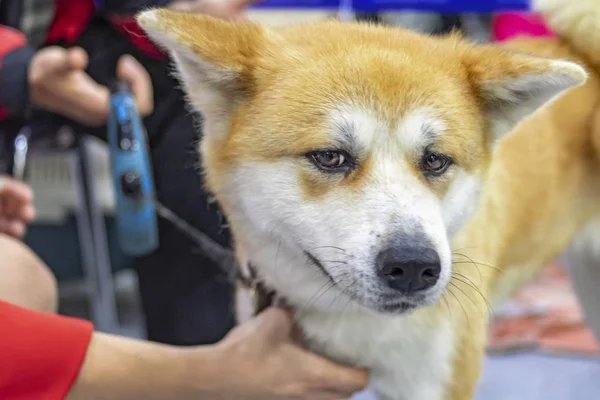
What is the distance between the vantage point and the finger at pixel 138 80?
145 cm

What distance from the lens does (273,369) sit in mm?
966

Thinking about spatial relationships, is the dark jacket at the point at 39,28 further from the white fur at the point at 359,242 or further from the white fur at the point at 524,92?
the white fur at the point at 524,92

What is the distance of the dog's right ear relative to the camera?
0.89 metres

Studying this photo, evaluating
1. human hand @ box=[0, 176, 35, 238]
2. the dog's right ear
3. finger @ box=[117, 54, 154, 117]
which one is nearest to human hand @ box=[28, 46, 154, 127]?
finger @ box=[117, 54, 154, 117]

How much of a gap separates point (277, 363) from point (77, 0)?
977 mm

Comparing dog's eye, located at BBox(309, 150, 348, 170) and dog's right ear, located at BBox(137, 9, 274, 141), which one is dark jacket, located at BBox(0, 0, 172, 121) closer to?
dog's right ear, located at BBox(137, 9, 274, 141)

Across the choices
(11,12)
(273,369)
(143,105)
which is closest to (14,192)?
(143,105)

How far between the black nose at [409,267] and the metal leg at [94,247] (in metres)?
1.44

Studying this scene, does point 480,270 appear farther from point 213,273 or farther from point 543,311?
point 543,311

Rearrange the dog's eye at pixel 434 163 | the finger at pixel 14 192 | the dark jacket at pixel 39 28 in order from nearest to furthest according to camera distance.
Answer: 1. the dog's eye at pixel 434 163
2. the finger at pixel 14 192
3. the dark jacket at pixel 39 28

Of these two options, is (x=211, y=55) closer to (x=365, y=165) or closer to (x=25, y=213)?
(x=365, y=165)

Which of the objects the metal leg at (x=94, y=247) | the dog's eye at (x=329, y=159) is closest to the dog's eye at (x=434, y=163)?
the dog's eye at (x=329, y=159)

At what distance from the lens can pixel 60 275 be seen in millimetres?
2533

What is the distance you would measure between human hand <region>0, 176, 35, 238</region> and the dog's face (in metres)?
0.42
